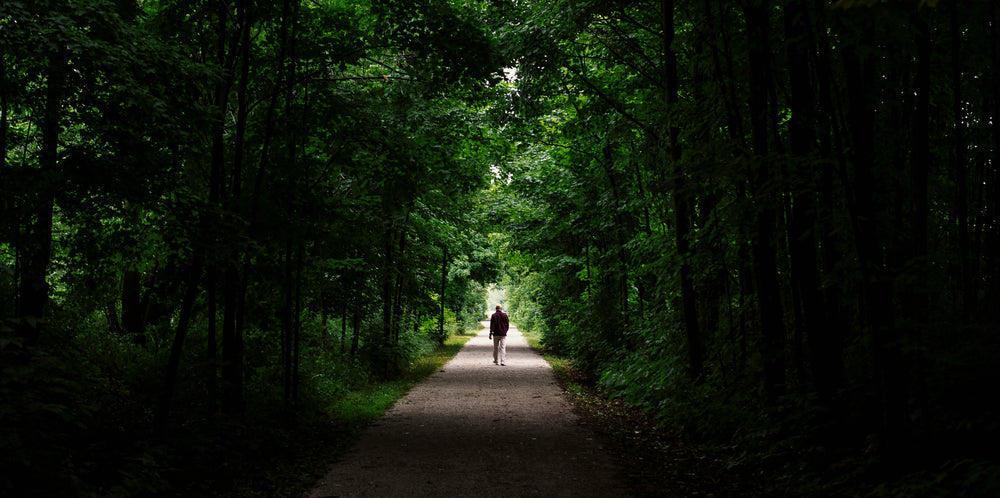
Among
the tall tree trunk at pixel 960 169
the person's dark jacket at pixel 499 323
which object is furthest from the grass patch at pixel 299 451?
the person's dark jacket at pixel 499 323

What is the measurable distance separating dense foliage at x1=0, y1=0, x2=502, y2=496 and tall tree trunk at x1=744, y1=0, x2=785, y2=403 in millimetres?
4236

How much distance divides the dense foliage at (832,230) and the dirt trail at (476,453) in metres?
1.75

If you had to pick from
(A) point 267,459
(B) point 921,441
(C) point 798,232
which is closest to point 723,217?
(C) point 798,232

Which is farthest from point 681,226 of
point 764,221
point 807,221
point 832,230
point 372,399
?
point 372,399

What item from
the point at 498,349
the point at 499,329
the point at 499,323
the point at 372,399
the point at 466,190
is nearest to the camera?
the point at 372,399

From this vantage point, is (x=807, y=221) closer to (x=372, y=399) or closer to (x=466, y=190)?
(x=466, y=190)

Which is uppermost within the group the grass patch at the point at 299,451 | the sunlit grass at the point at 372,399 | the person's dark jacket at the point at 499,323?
the person's dark jacket at the point at 499,323

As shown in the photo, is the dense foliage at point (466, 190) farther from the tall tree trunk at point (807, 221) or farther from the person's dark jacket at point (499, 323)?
the person's dark jacket at point (499, 323)

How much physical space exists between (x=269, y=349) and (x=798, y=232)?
8997 mm

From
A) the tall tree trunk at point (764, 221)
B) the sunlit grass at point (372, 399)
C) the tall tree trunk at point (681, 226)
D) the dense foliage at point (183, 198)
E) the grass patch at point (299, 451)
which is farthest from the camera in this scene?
the sunlit grass at point (372, 399)

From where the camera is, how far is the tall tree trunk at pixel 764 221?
635 centimetres

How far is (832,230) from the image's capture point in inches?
218

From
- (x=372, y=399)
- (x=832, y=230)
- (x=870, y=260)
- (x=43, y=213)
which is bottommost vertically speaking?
A: (x=372, y=399)

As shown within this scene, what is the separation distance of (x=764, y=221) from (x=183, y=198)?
21.6ft
